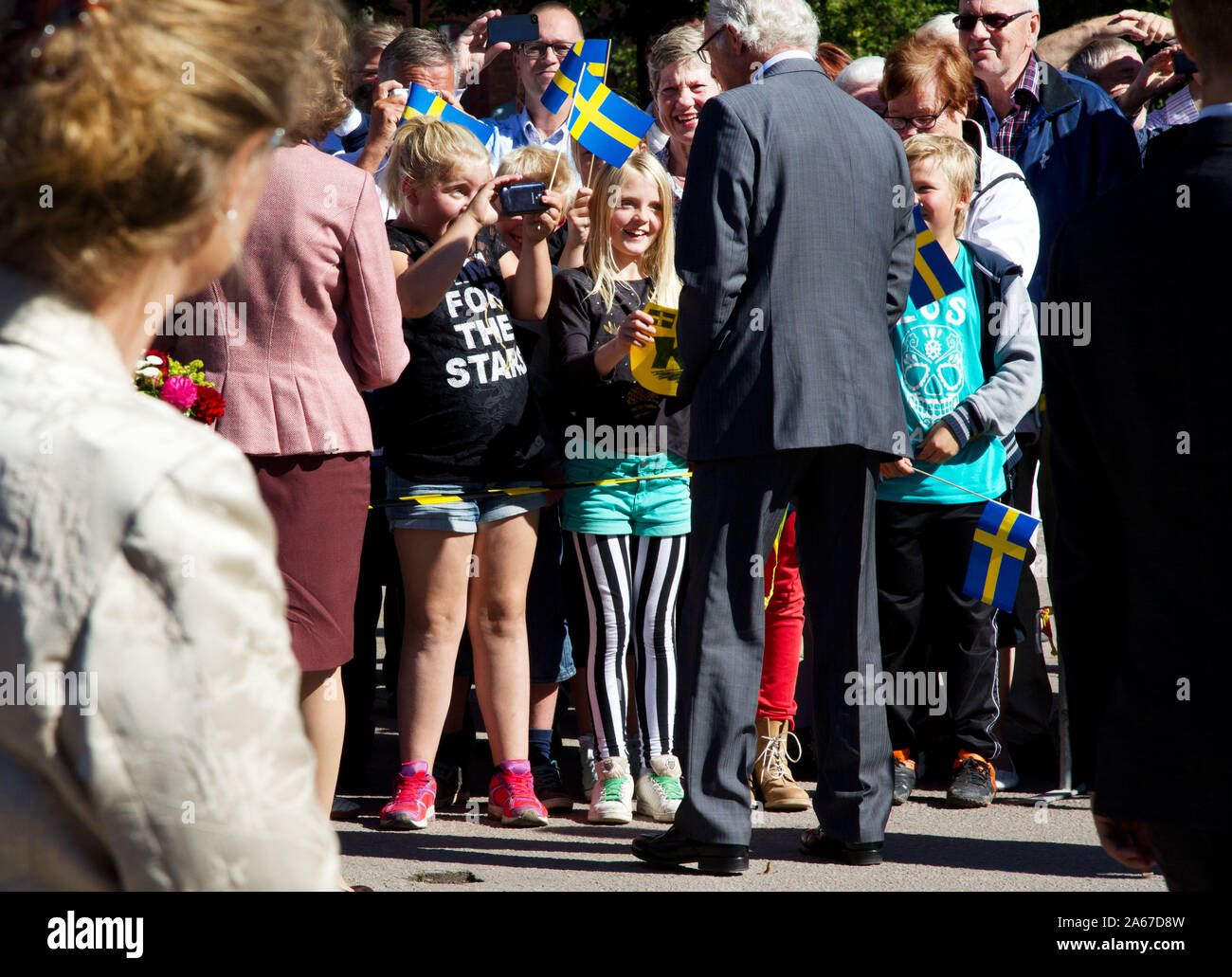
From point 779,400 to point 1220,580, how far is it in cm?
225

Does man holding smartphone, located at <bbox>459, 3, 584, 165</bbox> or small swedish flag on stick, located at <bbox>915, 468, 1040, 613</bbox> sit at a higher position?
man holding smartphone, located at <bbox>459, 3, 584, 165</bbox>

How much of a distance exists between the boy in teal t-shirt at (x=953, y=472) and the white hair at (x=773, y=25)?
0.95 meters

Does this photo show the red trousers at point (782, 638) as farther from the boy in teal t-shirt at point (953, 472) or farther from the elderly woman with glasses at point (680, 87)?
the elderly woman with glasses at point (680, 87)

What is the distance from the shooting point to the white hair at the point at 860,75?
6.64m

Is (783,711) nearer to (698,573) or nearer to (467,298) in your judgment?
(698,573)

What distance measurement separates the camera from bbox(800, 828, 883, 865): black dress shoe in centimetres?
442

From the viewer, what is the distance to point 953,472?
16.9ft

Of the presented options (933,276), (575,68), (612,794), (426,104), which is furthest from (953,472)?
(426,104)

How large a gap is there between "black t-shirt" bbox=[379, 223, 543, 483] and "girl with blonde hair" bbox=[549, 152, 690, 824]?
0.27 metres

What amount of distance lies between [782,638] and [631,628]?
597 mm

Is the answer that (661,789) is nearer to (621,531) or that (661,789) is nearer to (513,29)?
(621,531)

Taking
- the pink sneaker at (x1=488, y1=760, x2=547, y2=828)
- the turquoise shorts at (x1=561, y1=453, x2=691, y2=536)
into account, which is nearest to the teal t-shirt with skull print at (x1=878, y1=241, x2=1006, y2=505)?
the turquoise shorts at (x1=561, y1=453, x2=691, y2=536)

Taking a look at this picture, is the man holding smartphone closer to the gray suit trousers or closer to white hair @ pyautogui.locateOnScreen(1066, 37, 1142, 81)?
white hair @ pyautogui.locateOnScreen(1066, 37, 1142, 81)
